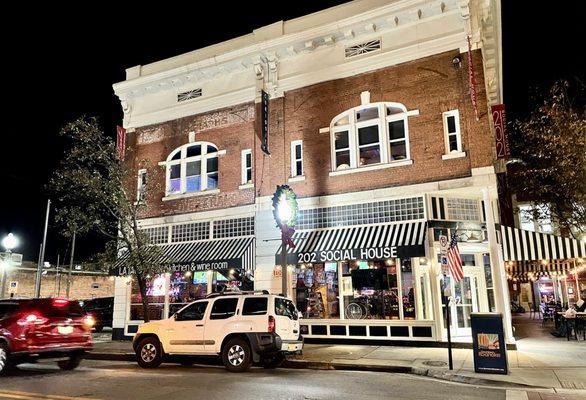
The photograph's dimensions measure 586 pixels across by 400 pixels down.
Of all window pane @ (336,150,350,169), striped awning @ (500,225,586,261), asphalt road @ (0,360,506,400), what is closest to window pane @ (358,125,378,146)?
window pane @ (336,150,350,169)

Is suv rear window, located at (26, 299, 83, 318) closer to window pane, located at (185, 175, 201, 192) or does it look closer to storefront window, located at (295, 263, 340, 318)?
storefront window, located at (295, 263, 340, 318)

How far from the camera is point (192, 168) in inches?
822

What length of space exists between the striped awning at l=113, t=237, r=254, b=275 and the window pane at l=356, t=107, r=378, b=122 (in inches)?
241

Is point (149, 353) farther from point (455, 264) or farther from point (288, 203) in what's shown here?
point (455, 264)

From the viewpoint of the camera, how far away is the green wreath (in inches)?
639

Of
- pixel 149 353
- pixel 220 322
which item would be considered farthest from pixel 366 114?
pixel 149 353

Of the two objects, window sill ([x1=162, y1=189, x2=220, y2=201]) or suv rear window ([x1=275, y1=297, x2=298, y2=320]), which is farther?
window sill ([x1=162, y1=189, x2=220, y2=201])

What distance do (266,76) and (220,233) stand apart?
661 cm

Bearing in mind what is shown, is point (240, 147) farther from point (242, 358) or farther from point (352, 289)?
point (242, 358)

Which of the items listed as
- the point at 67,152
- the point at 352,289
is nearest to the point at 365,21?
the point at 352,289

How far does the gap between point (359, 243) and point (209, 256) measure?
6.01 m

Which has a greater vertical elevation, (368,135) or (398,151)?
(368,135)

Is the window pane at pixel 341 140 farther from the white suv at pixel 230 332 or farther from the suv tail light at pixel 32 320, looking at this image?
the suv tail light at pixel 32 320

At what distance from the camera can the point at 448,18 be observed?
1633 cm
